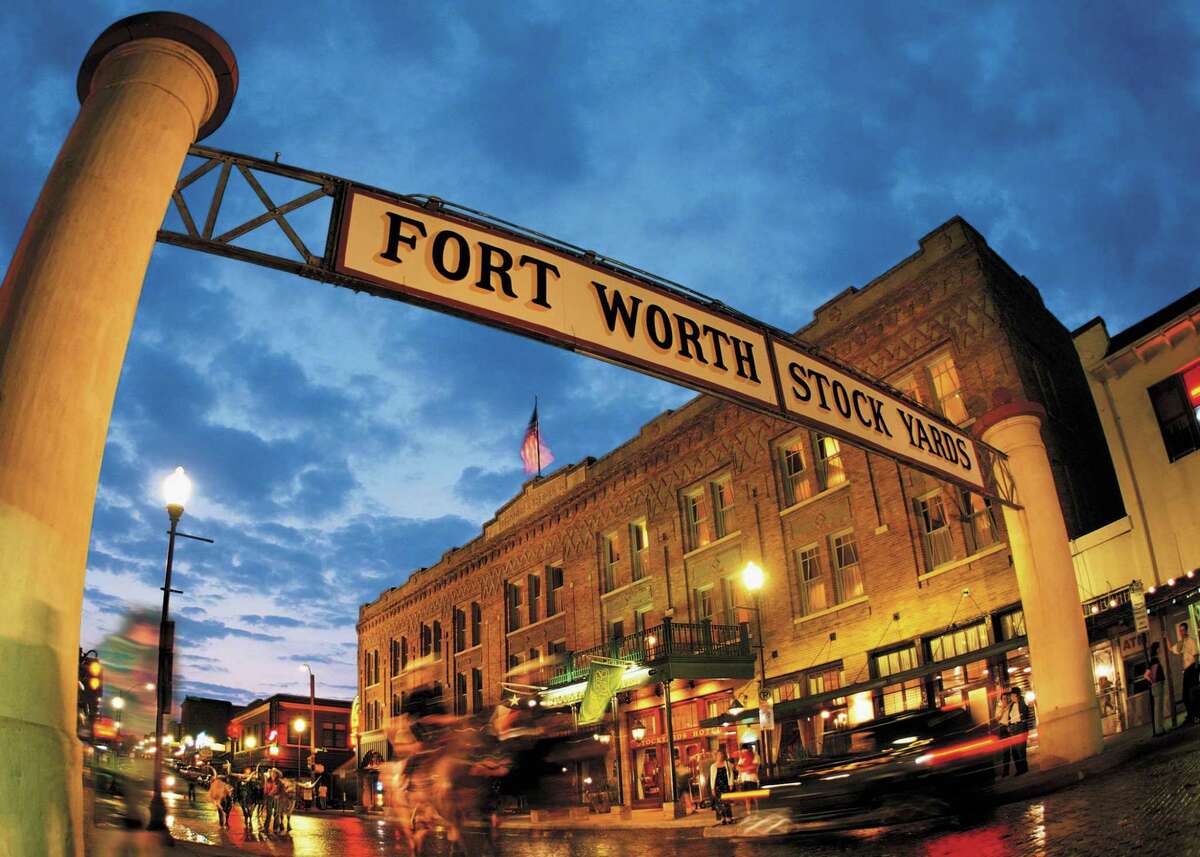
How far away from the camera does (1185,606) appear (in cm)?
1850

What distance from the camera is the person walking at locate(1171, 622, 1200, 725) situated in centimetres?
1622

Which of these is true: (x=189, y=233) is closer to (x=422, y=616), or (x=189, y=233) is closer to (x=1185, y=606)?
(x=1185, y=606)

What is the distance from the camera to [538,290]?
273 inches

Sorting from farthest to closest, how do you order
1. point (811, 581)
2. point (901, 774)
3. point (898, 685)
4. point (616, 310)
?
point (811, 581), point (898, 685), point (901, 774), point (616, 310)

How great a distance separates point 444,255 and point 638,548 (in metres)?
27.6

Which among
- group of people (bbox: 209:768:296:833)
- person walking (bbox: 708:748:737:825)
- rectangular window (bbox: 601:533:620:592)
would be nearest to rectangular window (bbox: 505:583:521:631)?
rectangular window (bbox: 601:533:620:592)

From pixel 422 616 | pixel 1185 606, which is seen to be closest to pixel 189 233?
pixel 1185 606

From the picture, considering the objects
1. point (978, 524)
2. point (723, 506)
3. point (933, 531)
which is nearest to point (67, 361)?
point (978, 524)

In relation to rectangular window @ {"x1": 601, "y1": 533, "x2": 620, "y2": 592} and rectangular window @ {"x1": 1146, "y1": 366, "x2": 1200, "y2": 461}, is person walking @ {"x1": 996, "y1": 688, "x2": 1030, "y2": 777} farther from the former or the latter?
rectangular window @ {"x1": 601, "y1": 533, "x2": 620, "y2": 592}

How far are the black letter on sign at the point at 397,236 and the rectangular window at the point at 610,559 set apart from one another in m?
28.4

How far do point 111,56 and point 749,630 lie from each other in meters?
25.2

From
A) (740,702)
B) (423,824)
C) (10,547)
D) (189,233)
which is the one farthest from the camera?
(740,702)

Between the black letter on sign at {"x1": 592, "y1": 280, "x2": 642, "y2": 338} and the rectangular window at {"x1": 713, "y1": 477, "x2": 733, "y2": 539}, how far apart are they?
22561 millimetres

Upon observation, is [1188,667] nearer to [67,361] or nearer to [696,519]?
[696,519]
